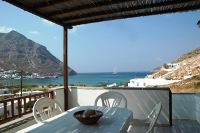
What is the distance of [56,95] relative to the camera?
13.1 ft

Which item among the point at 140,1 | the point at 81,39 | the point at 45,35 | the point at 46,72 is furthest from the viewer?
the point at 81,39

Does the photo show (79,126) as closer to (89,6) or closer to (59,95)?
(89,6)

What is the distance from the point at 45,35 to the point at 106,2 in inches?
963

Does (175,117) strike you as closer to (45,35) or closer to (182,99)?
(182,99)

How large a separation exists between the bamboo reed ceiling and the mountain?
30.1 feet

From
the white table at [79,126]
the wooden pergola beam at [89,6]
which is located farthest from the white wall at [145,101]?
the wooden pergola beam at [89,6]

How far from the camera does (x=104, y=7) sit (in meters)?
2.90

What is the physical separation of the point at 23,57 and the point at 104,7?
12725mm

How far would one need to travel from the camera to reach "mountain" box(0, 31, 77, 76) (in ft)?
40.5

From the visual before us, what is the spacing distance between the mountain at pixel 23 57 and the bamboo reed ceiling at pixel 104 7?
9168 millimetres

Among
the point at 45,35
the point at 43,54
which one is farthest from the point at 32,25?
the point at 43,54

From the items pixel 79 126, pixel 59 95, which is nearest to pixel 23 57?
pixel 59 95

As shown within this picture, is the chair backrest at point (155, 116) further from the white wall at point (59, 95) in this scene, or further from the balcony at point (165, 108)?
the white wall at point (59, 95)

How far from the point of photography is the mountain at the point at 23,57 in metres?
12.3
